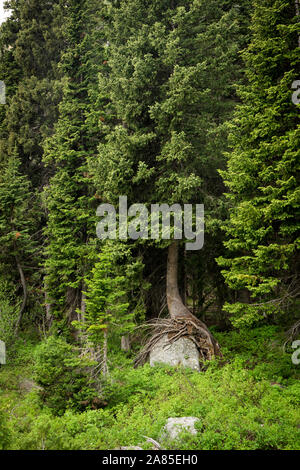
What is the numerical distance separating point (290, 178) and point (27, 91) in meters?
14.8

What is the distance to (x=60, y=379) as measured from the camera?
773 cm

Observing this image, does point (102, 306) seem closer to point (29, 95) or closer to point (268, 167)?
point (268, 167)

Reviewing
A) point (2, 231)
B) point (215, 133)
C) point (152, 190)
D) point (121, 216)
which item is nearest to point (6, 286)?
point (2, 231)

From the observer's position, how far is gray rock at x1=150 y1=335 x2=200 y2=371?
9766 mm

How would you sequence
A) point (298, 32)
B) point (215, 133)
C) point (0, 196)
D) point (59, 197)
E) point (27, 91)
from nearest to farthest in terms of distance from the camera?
point (298, 32)
point (215, 133)
point (59, 197)
point (0, 196)
point (27, 91)

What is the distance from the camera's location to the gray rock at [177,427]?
19.6 ft

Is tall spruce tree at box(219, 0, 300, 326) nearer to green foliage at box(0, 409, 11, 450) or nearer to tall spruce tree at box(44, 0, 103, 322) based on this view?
green foliage at box(0, 409, 11, 450)

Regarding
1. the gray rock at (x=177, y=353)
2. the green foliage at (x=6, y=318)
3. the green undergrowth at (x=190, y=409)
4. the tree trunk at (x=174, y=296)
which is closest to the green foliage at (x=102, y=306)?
the green undergrowth at (x=190, y=409)

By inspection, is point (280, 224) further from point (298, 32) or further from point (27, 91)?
point (27, 91)

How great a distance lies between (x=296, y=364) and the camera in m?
8.55

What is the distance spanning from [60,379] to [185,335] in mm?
4388

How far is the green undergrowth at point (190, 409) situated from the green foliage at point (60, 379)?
0.29 m

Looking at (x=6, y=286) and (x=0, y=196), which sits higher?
(x=0, y=196)

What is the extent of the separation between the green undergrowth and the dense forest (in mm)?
42
